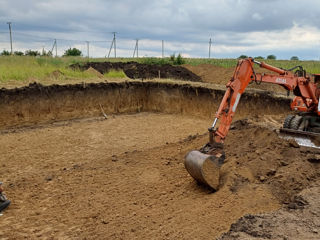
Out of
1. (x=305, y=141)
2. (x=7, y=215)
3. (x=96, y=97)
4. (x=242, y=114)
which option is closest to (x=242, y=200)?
(x=305, y=141)

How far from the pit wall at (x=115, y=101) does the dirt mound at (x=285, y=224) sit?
8.40 metres

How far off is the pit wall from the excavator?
465 cm

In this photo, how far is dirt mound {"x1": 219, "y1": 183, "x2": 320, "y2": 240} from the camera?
3980 mm

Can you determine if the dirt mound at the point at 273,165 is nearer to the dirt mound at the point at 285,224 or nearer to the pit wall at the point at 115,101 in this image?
the dirt mound at the point at 285,224

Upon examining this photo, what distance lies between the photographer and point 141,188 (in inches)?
257

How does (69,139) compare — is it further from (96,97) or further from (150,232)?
(150,232)

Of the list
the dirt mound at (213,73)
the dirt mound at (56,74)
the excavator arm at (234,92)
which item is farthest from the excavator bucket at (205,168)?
the dirt mound at (213,73)

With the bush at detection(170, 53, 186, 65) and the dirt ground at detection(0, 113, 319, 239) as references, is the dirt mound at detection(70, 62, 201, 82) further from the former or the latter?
the dirt ground at detection(0, 113, 319, 239)

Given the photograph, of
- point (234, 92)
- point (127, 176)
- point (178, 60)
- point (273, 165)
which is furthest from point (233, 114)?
point (178, 60)

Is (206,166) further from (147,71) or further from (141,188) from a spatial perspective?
(147,71)

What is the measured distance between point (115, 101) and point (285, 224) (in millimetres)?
12077

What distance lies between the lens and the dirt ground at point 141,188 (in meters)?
5.12

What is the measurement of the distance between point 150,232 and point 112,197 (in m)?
1.46

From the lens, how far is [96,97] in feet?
48.7
